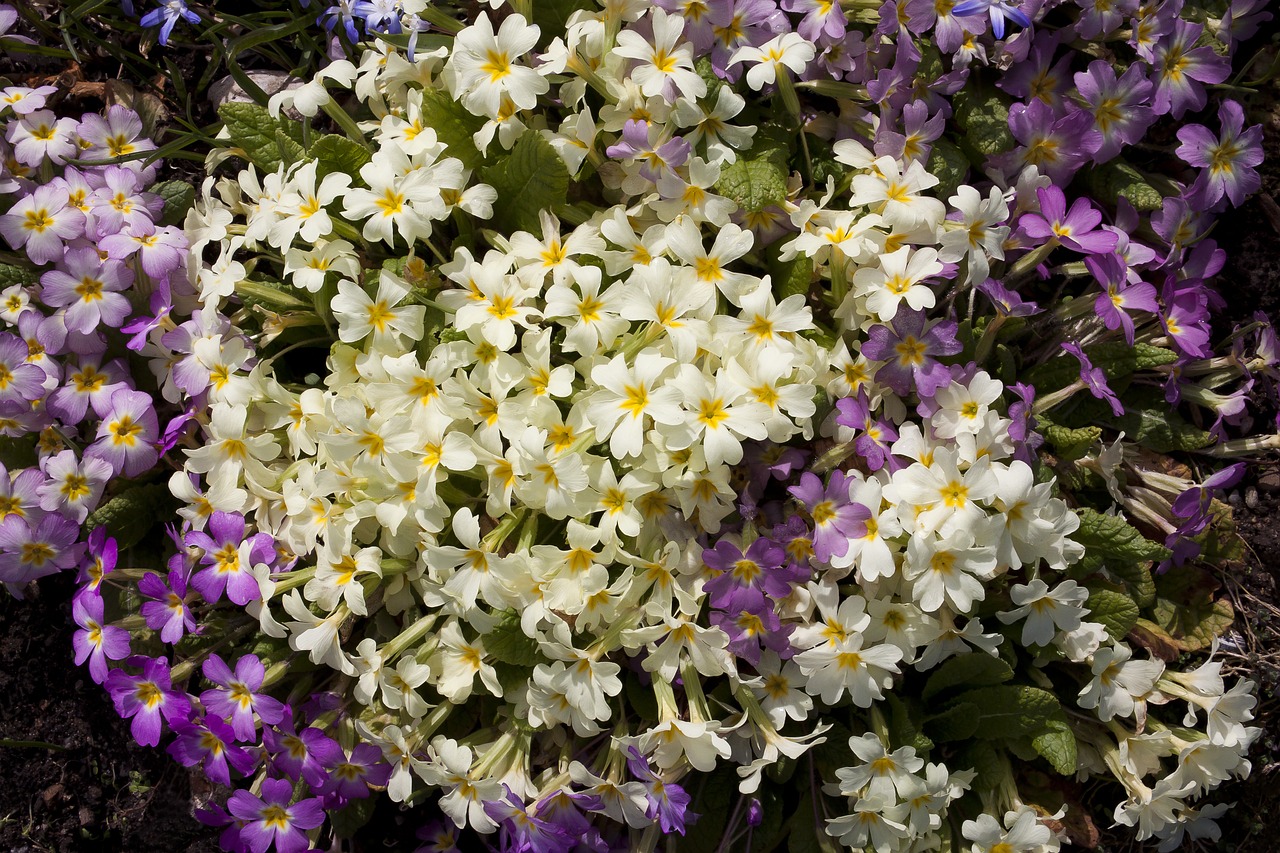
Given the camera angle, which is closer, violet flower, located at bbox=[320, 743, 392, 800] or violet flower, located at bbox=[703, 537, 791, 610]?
violet flower, located at bbox=[703, 537, 791, 610]

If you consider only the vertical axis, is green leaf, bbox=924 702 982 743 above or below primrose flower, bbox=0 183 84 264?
below

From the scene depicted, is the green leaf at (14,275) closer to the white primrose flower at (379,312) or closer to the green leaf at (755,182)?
the white primrose flower at (379,312)

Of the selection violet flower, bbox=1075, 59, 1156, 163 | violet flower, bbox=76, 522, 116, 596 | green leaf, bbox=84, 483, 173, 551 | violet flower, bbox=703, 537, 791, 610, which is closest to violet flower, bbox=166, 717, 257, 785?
violet flower, bbox=76, 522, 116, 596

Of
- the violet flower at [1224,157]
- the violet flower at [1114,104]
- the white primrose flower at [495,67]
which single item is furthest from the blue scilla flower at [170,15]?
the violet flower at [1224,157]

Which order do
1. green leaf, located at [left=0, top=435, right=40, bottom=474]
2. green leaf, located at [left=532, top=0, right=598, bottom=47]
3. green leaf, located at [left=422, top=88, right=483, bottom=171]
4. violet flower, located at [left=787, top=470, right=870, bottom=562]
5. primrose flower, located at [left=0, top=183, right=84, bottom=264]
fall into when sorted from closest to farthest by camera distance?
1. violet flower, located at [left=787, top=470, right=870, bottom=562]
2. green leaf, located at [left=422, top=88, right=483, bottom=171]
3. green leaf, located at [left=532, top=0, right=598, bottom=47]
4. primrose flower, located at [left=0, top=183, right=84, bottom=264]
5. green leaf, located at [left=0, top=435, right=40, bottom=474]

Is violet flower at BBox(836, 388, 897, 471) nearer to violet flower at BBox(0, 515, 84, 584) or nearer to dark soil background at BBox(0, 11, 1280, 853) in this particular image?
dark soil background at BBox(0, 11, 1280, 853)

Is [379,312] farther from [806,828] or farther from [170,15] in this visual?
[806,828]
